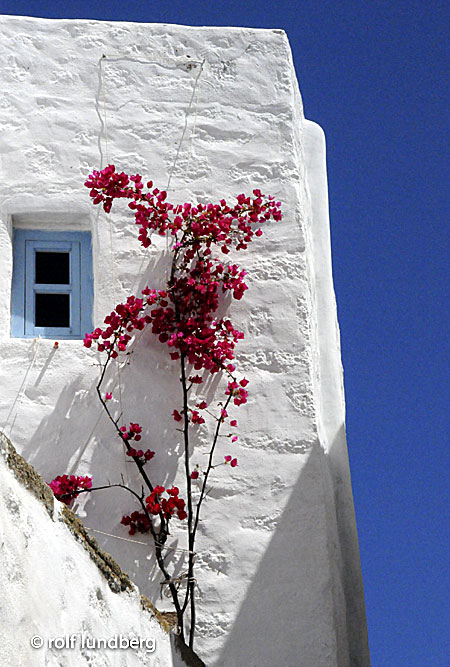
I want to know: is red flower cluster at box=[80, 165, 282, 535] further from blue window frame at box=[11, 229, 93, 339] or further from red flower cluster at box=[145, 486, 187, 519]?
blue window frame at box=[11, 229, 93, 339]

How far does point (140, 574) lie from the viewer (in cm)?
579

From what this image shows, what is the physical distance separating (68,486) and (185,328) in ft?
3.74

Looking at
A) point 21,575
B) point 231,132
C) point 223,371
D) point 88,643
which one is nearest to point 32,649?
point 21,575

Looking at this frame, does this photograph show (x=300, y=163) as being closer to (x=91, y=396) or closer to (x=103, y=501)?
(x=91, y=396)

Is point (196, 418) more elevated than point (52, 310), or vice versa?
point (52, 310)

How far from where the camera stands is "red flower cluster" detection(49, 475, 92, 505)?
580 cm

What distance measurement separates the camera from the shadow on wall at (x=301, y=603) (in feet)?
18.8

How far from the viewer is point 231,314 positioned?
21.3 ft

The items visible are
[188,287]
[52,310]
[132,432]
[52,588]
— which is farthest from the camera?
[52,310]

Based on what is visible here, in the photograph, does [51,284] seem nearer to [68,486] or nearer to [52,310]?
[52,310]

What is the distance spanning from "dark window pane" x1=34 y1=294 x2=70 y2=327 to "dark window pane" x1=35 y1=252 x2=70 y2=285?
0.31ft

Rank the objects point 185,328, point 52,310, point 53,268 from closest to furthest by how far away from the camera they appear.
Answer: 1. point 185,328
2. point 52,310
3. point 53,268

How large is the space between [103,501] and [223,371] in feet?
3.48

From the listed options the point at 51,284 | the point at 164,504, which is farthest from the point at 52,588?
the point at 51,284
